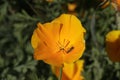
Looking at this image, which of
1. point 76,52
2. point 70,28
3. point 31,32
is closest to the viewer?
point 76,52

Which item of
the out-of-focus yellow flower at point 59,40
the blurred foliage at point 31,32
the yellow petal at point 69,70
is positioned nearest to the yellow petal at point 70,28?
the out-of-focus yellow flower at point 59,40

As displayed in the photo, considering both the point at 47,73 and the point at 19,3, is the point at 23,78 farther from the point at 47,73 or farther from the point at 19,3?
the point at 19,3

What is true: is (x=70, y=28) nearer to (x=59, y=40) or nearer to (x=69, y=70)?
(x=59, y=40)

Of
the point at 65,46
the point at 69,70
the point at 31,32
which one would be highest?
the point at 65,46

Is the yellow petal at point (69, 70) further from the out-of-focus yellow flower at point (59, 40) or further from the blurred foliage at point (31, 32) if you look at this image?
the blurred foliage at point (31, 32)

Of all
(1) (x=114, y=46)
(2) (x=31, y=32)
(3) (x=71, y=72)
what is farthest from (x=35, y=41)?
(2) (x=31, y=32)

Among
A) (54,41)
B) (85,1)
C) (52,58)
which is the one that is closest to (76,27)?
(54,41)
